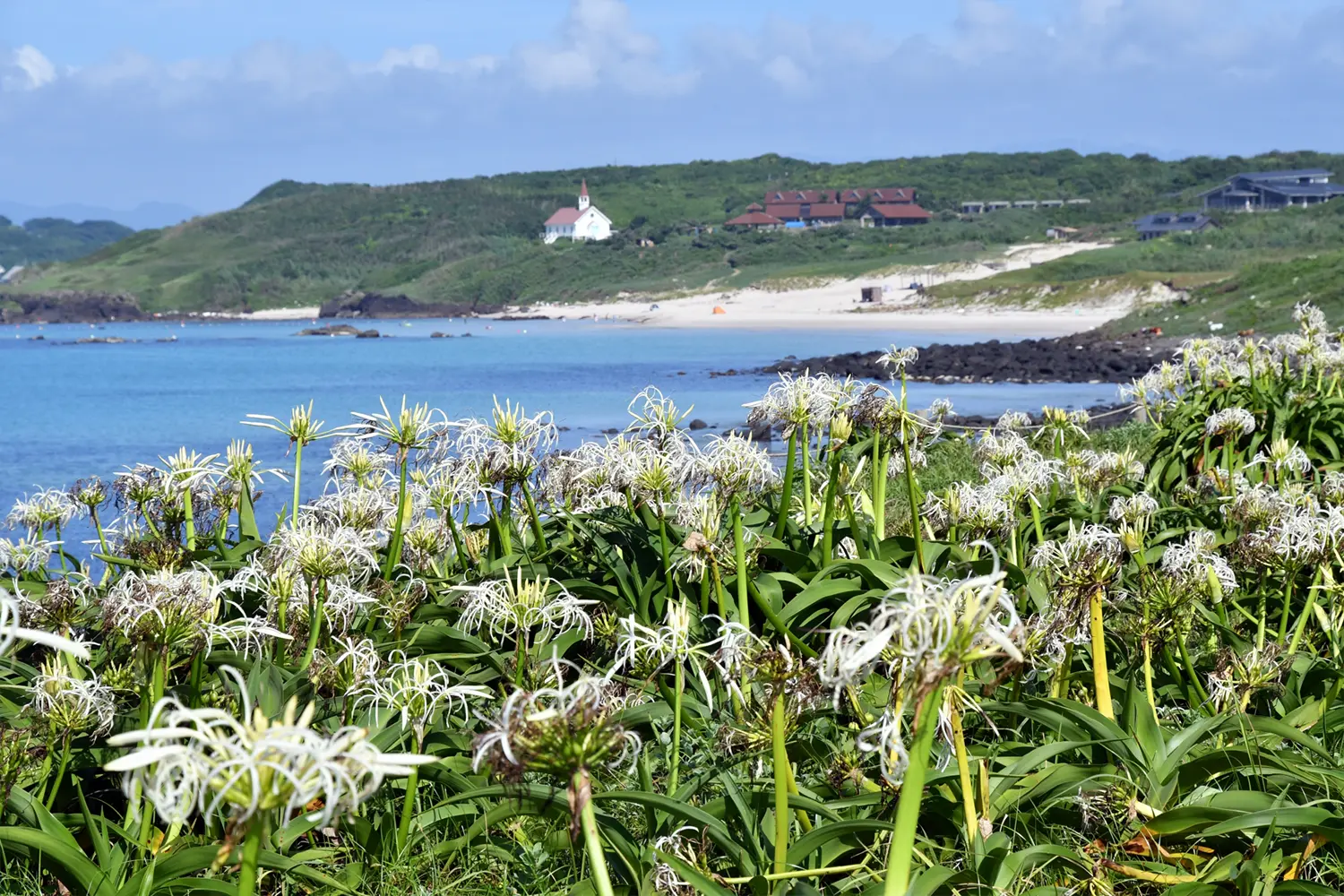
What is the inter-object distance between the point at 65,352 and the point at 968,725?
75.5 m

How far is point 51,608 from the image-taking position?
349 cm

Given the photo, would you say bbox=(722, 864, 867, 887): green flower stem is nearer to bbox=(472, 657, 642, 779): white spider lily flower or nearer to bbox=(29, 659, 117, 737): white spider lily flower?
bbox=(472, 657, 642, 779): white spider lily flower

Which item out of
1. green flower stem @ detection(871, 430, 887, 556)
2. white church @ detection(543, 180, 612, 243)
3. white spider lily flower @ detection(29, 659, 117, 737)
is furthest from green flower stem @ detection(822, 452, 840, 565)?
white church @ detection(543, 180, 612, 243)

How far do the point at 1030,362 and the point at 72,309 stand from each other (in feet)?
325

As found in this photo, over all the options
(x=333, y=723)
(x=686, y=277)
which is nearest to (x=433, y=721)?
(x=333, y=723)

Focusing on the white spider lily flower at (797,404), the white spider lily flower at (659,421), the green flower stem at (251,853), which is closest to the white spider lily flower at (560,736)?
the green flower stem at (251,853)

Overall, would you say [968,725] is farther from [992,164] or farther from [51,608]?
[992,164]

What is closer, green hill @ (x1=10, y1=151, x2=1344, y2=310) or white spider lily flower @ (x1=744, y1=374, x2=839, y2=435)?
white spider lily flower @ (x1=744, y1=374, x2=839, y2=435)

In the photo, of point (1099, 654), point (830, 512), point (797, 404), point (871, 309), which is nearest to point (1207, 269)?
point (871, 309)

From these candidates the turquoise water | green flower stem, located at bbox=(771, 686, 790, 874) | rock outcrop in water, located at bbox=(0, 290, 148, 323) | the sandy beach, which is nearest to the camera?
green flower stem, located at bbox=(771, 686, 790, 874)

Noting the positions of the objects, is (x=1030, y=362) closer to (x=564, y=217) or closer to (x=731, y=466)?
(x=731, y=466)

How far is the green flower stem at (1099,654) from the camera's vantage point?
108 inches

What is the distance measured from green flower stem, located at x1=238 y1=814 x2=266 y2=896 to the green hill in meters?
83.4

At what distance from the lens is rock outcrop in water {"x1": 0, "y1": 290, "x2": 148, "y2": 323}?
11112 centimetres
